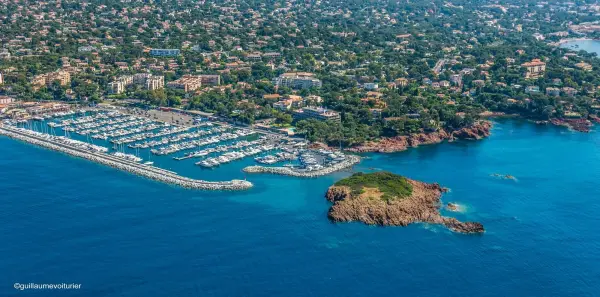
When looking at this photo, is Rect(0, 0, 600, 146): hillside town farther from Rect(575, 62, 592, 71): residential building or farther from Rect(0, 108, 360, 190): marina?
Rect(0, 108, 360, 190): marina

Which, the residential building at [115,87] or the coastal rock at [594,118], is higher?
the coastal rock at [594,118]

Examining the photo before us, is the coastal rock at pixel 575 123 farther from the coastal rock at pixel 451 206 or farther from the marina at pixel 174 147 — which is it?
the coastal rock at pixel 451 206

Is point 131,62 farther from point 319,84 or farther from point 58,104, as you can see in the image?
point 319,84

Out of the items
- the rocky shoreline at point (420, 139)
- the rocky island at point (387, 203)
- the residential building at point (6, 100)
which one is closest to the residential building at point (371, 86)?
the rocky shoreline at point (420, 139)

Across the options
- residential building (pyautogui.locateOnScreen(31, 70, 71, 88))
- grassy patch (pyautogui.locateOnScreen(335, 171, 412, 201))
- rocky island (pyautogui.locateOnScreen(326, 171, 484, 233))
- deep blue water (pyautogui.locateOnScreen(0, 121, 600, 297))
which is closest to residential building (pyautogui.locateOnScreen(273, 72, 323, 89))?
residential building (pyautogui.locateOnScreen(31, 70, 71, 88))

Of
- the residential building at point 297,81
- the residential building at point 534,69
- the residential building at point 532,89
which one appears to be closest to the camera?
the residential building at point 532,89
